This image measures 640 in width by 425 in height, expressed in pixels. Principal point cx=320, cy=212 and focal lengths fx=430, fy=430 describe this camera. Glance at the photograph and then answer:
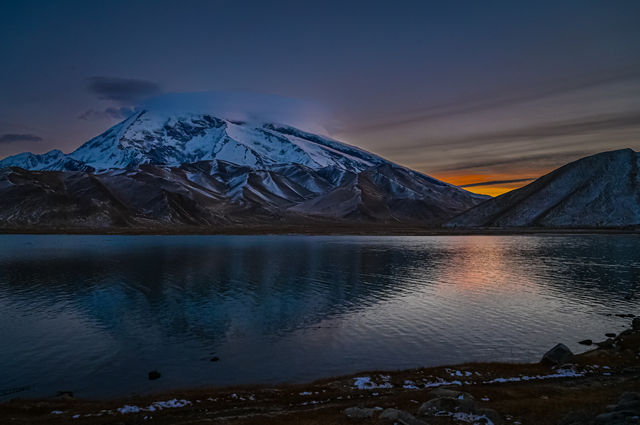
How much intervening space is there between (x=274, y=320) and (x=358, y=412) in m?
24.2

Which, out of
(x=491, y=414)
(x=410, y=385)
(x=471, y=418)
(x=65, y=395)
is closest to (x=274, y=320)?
(x=410, y=385)

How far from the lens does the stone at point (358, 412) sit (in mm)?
19109

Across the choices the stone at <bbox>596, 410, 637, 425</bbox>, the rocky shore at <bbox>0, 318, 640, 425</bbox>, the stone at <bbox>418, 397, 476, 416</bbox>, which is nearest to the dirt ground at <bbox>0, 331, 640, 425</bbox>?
the rocky shore at <bbox>0, 318, 640, 425</bbox>

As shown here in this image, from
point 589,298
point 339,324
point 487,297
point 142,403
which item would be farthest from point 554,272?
point 142,403

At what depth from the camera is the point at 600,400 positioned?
20234mm

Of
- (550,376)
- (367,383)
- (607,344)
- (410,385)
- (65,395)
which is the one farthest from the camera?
(607,344)

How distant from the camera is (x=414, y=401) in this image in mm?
21438

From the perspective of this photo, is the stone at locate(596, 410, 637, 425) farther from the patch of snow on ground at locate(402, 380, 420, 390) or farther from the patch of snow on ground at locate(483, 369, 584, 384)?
the patch of snow on ground at locate(402, 380, 420, 390)

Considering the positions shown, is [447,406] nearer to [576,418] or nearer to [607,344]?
[576,418]

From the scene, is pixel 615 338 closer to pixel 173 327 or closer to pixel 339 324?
pixel 339 324

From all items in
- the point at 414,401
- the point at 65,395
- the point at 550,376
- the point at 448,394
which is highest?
the point at 448,394

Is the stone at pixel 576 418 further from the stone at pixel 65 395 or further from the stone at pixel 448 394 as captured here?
the stone at pixel 65 395

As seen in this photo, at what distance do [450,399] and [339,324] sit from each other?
72.1 feet

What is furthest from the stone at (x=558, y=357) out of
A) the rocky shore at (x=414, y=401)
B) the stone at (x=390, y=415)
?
the stone at (x=390, y=415)
